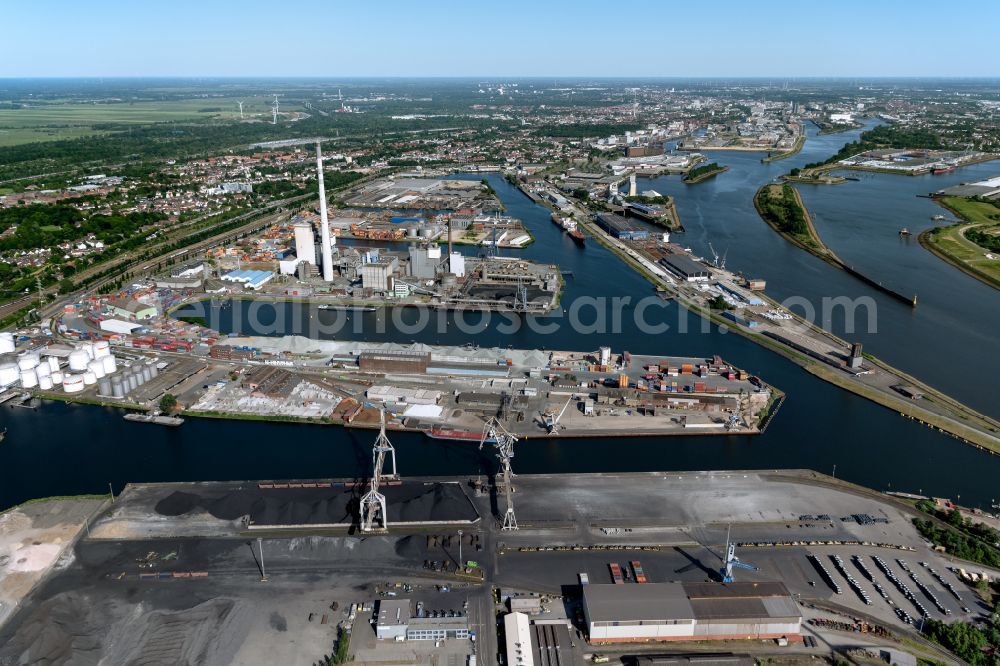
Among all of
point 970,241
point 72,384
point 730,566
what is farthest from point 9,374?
point 970,241

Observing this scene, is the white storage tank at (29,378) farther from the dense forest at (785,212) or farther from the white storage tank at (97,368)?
the dense forest at (785,212)

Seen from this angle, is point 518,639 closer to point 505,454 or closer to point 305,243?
point 505,454

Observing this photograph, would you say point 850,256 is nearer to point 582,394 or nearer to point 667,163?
point 582,394

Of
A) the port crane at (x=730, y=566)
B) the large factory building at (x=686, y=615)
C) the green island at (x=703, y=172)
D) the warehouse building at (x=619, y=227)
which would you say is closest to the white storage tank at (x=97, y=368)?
the large factory building at (x=686, y=615)

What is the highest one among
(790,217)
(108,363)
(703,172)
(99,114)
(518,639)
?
(99,114)

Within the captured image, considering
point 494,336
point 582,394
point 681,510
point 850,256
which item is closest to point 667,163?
point 850,256

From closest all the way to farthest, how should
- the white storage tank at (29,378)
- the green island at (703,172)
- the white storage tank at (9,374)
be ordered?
the white storage tank at (9,374) < the white storage tank at (29,378) < the green island at (703,172)

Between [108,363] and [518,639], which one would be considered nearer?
[518,639]

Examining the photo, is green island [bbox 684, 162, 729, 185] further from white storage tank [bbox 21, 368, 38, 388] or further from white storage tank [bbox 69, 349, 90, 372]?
white storage tank [bbox 21, 368, 38, 388]
